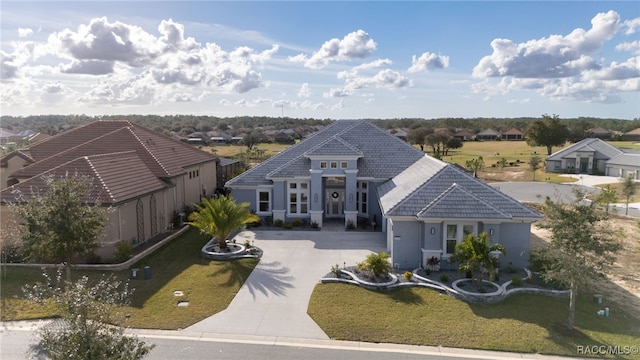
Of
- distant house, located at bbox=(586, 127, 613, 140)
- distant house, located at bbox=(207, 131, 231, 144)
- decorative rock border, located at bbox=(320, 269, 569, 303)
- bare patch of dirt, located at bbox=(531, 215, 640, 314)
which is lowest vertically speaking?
bare patch of dirt, located at bbox=(531, 215, 640, 314)

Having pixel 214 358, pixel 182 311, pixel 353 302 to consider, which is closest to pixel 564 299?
pixel 353 302

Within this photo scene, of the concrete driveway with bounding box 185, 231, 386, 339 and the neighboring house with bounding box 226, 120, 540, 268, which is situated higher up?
the neighboring house with bounding box 226, 120, 540, 268

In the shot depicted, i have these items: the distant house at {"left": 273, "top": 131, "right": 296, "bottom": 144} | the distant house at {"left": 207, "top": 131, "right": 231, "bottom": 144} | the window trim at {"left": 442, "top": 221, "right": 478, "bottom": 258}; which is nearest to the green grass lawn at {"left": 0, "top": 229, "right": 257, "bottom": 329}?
the window trim at {"left": 442, "top": 221, "right": 478, "bottom": 258}

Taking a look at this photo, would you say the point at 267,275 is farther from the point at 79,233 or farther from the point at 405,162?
the point at 405,162

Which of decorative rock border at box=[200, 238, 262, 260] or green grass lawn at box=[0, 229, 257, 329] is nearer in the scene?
green grass lawn at box=[0, 229, 257, 329]

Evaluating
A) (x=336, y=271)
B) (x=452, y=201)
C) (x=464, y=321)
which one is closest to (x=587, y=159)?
(x=452, y=201)

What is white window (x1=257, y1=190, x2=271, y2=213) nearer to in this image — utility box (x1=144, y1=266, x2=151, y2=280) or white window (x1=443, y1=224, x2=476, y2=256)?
utility box (x1=144, y1=266, x2=151, y2=280)

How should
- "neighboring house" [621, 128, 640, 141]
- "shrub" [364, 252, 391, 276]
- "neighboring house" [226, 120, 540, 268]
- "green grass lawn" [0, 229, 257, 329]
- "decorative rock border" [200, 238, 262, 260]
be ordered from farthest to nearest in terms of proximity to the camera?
"neighboring house" [621, 128, 640, 141], "decorative rock border" [200, 238, 262, 260], "neighboring house" [226, 120, 540, 268], "shrub" [364, 252, 391, 276], "green grass lawn" [0, 229, 257, 329]
